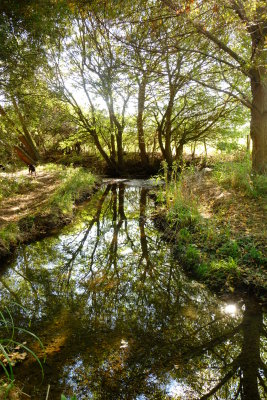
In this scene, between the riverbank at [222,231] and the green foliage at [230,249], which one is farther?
the green foliage at [230,249]

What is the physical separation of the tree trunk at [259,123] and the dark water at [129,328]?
4.03m

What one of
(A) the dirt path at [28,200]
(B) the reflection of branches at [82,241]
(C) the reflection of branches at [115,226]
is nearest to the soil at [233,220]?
(C) the reflection of branches at [115,226]

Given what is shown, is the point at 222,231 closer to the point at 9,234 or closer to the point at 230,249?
the point at 230,249

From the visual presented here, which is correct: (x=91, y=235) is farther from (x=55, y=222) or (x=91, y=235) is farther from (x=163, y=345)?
(x=163, y=345)

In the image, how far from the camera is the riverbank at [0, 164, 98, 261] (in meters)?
7.03

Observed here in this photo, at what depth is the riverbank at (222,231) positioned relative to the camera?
4.66 meters

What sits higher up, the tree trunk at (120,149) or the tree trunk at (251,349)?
the tree trunk at (120,149)

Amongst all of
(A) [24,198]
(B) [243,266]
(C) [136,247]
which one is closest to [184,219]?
(C) [136,247]

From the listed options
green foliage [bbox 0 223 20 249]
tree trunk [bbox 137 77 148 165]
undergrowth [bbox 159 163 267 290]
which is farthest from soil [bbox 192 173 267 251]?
A: tree trunk [bbox 137 77 148 165]

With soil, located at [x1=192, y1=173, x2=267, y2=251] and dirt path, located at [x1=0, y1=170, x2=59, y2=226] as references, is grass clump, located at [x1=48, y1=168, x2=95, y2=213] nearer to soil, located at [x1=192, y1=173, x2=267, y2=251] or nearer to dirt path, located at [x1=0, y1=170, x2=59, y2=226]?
dirt path, located at [x1=0, y1=170, x2=59, y2=226]

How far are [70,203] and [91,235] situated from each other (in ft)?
7.76

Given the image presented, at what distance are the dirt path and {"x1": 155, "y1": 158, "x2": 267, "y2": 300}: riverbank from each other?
3.72 metres

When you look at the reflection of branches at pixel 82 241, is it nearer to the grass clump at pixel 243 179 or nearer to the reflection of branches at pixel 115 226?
the reflection of branches at pixel 115 226

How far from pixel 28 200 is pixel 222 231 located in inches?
260
